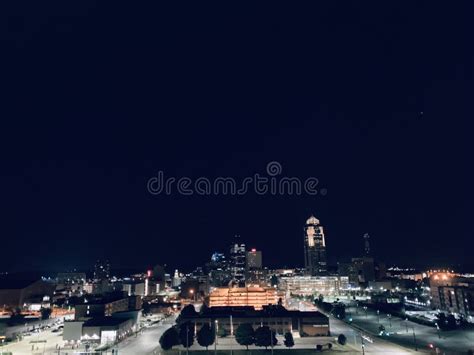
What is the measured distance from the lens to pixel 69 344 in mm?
75750

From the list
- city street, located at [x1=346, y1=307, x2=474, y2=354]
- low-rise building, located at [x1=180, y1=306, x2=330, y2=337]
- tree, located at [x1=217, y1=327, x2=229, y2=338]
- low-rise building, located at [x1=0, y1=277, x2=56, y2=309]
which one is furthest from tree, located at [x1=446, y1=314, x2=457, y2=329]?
low-rise building, located at [x1=0, y1=277, x2=56, y2=309]

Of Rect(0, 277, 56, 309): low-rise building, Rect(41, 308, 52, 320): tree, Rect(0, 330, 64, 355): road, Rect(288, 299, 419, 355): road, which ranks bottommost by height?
Rect(288, 299, 419, 355): road

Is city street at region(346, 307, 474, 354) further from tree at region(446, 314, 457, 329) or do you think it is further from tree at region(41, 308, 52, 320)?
tree at region(41, 308, 52, 320)

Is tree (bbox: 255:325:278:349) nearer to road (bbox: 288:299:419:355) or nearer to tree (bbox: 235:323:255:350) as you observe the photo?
tree (bbox: 235:323:255:350)

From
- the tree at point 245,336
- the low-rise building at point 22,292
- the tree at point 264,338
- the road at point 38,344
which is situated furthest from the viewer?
the low-rise building at point 22,292

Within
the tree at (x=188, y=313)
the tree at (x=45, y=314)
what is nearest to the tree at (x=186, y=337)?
the tree at (x=188, y=313)

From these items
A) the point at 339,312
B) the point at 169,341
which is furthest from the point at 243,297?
the point at 169,341

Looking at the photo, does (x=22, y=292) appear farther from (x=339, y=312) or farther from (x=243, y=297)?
(x=339, y=312)

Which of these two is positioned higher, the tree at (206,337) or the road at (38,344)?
the tree at (206,337)

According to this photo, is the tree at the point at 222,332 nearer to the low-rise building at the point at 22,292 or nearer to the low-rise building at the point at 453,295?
the low-rise building at the point at 453,295

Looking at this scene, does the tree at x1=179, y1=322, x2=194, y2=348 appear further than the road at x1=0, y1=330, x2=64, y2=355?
No

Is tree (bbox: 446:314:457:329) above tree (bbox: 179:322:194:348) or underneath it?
underneath

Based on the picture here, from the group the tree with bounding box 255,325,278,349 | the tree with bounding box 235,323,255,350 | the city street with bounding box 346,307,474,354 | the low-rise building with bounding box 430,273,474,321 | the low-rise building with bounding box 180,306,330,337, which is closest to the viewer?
the tree with bounding box 255,325,278,349

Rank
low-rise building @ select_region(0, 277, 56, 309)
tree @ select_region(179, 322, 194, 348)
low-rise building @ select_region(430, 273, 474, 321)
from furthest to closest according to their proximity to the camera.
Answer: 1. low-rise building @ select_region(0, 277, 56, 309)
2. low-rise building @ select_region(430, 273, 474, 321)
3. tree @ select_region(179, 322, 194, 348)
